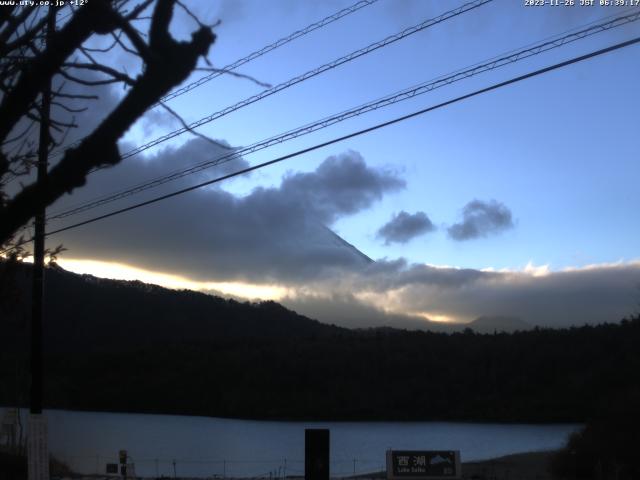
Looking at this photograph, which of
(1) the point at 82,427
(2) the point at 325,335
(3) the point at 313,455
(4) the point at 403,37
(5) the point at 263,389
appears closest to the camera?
(4) the point at 403,37

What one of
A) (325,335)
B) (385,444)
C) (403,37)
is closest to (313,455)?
(403,37)

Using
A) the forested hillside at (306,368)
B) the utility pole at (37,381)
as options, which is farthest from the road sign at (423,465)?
the forested hillside at (306,368)

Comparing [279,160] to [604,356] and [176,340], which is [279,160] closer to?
[604,356]

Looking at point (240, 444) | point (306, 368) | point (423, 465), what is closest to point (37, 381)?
point (423, 465)

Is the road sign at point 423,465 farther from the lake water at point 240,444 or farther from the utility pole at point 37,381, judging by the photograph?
the lake water at point 240,444

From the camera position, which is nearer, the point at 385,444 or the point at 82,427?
the point at 385,444

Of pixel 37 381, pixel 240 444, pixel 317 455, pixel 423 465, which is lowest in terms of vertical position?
pixel 240 444

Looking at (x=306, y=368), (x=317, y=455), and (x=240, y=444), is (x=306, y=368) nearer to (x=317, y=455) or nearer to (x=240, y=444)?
(x=240, y=444)
